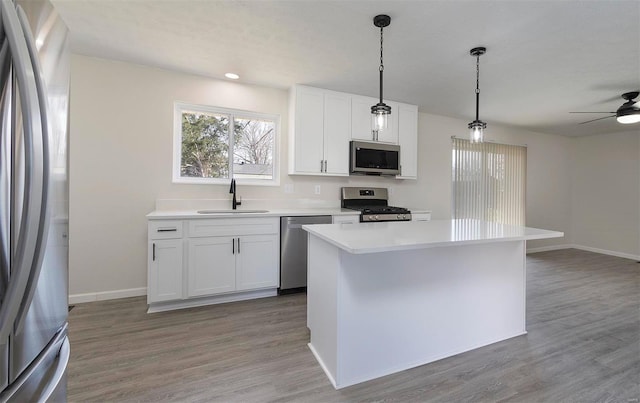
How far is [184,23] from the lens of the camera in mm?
2117

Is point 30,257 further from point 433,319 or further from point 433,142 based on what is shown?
point 433,142

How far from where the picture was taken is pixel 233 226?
279 centimetres

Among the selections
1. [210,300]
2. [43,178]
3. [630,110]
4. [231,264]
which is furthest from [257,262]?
[630,110]

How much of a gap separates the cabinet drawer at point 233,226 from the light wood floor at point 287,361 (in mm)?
739

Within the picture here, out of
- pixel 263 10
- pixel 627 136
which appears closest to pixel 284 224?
pixel 263 10

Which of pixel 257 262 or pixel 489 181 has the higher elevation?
pixel 489 181

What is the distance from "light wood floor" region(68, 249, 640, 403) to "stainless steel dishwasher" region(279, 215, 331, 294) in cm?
30

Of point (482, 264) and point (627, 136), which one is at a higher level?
point (627, 136)

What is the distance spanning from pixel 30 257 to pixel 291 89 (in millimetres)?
3175

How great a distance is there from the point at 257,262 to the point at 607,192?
6.94 m

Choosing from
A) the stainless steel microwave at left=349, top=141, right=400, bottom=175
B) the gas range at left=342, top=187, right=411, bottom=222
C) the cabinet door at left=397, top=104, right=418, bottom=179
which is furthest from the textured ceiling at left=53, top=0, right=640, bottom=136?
the gas range at left=342, top=187, right=411, bottom=222

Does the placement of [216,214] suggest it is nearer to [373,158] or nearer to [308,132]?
[308,132]

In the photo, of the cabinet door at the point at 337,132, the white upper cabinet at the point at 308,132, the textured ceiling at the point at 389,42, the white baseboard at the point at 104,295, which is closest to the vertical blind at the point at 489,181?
the textured ceiling at the point at 389,42

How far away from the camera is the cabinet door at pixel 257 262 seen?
2820 mm
